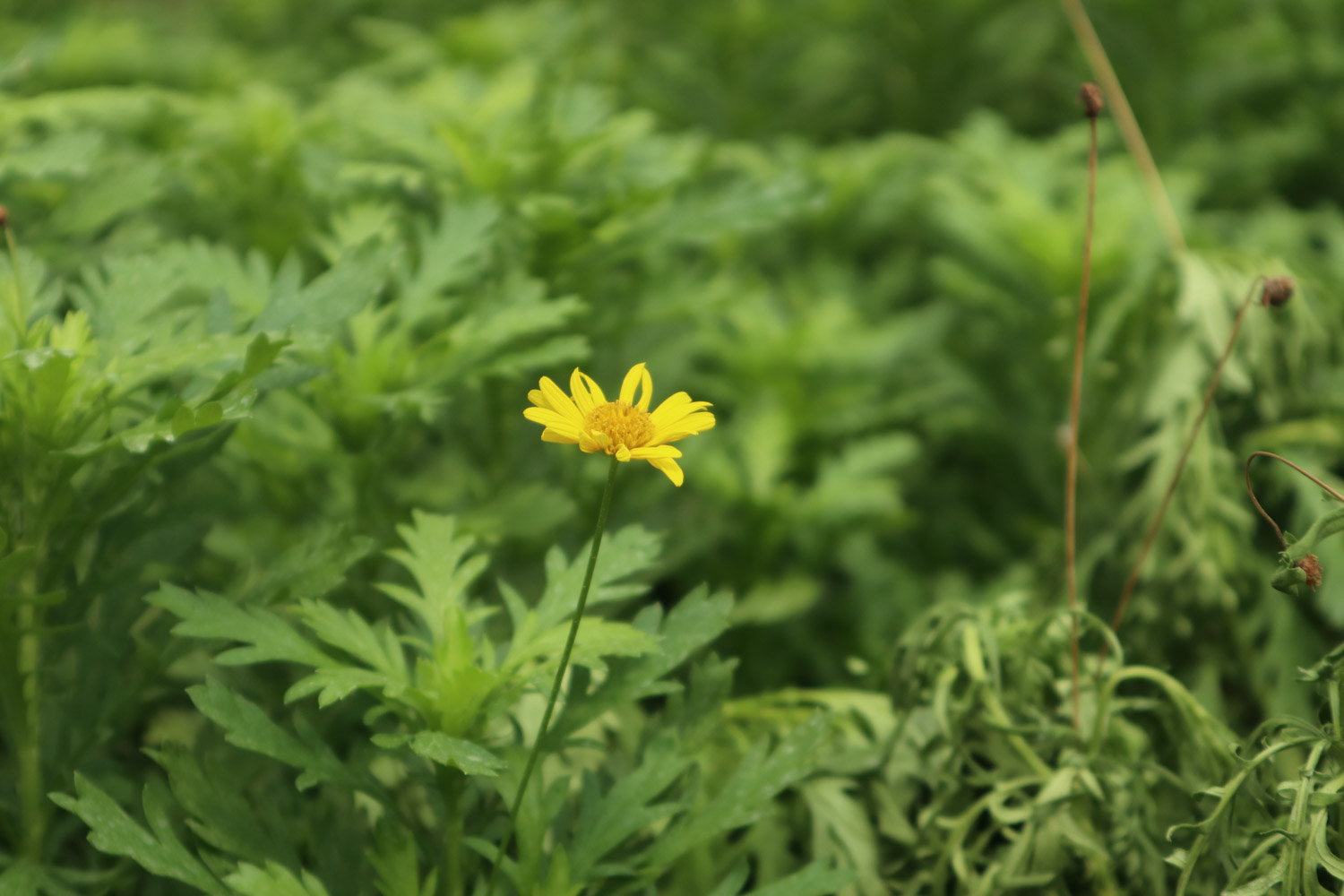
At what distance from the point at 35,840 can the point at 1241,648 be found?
1.20 meters

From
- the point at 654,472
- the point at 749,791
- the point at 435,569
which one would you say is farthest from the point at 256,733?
the point at 654,472

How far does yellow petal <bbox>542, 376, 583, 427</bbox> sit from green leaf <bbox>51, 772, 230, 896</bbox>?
425 mm

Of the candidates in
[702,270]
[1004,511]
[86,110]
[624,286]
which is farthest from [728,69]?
[86,110]

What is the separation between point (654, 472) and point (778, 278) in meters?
0.67

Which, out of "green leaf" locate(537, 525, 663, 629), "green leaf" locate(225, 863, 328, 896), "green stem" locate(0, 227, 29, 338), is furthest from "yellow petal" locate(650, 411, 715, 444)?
"green stem" locate(0, 227, 29, 338)

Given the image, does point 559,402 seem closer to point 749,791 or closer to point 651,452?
point 651,452

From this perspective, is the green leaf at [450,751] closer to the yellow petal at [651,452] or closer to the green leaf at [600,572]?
the green leaf at [600,572]

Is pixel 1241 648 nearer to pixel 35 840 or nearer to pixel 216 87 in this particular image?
pixel 35 840

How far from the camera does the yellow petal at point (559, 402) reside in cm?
70

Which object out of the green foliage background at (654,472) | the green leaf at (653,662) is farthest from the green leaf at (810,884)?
the green leaf at (653,662)

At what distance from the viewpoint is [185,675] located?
3.55 ft

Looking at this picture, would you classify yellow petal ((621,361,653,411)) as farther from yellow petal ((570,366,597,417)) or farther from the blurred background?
the blurred background

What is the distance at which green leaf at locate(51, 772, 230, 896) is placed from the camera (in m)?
0.74

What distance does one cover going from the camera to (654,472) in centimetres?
145
